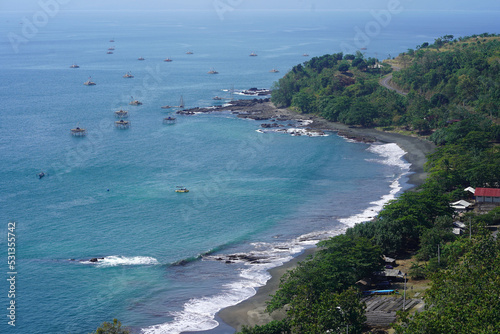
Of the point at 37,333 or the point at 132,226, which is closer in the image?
the point at 37,333

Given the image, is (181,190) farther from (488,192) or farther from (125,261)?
(488,192)

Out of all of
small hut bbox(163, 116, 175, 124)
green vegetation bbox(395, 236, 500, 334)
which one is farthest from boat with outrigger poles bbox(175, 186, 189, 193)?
green vegetation bbox(395, 236, 500, 334)

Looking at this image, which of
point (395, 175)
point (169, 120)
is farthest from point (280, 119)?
point (395, 175)

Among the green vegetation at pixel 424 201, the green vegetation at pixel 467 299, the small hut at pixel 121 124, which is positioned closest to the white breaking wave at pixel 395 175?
the green vegetation at pixel 424 201

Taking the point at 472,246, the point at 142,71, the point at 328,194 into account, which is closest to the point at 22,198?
the point at 328,194

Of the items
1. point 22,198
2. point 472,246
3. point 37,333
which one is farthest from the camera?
point 22,198

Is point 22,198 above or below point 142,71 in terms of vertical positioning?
below

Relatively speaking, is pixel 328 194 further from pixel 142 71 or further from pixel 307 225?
pixel 142 71
